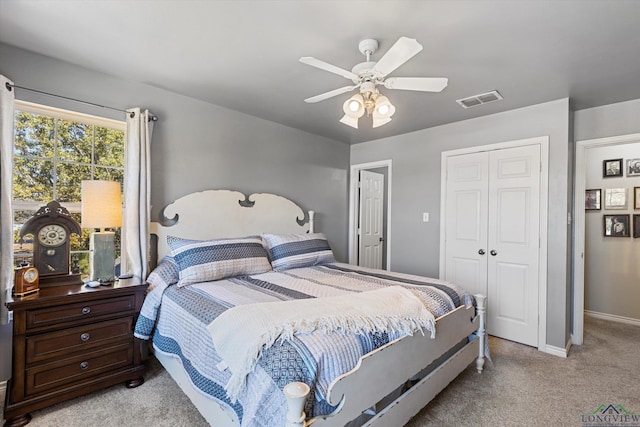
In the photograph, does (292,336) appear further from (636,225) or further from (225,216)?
(636,225)

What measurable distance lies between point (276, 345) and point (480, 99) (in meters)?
2.82

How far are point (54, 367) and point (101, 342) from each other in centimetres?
25

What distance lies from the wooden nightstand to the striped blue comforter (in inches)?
6.3

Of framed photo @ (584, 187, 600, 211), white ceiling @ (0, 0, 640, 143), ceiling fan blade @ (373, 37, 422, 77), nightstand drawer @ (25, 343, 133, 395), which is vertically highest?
white ceiling @ (0, 0, 640, 143)

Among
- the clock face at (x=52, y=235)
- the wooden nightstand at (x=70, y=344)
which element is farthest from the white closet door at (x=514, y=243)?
the clock face at (x=52, y=235)

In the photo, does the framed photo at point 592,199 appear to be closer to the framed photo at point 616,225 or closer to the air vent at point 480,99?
the framed photo at point 616,225

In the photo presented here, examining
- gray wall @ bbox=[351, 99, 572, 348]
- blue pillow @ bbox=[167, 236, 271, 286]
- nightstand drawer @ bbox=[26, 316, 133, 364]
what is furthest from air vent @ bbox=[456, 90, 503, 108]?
nightstand drawer @ bbox=[26, 316, 133, 364]

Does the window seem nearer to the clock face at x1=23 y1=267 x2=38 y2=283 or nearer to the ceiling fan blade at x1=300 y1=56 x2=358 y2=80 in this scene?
the clock face at x1=23 y1=267 x2=38 y2=283

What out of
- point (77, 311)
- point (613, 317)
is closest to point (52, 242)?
point (77, 311)

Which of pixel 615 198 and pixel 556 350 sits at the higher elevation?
pixel 615 198

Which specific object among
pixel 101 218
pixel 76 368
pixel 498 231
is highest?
pixel 101 218

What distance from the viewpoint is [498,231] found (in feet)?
10.6

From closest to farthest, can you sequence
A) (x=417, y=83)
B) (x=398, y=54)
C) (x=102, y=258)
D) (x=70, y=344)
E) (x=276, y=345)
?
(x=276, y=345), (x=398, y=54), (x=417, y=83), (x=70, y=344), (x=102, y=258)

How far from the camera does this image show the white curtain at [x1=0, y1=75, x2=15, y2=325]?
1.94m
